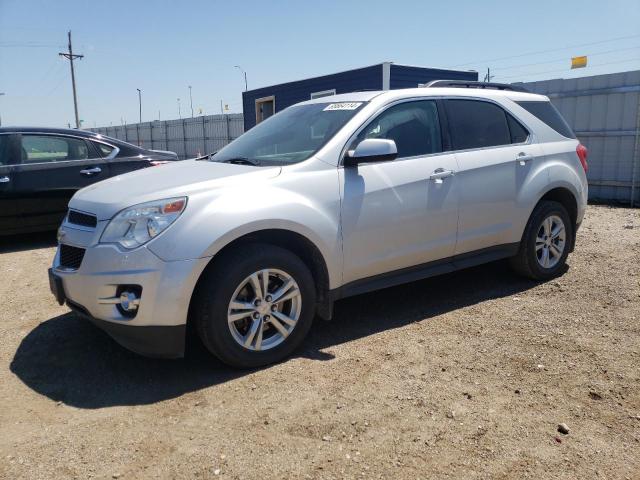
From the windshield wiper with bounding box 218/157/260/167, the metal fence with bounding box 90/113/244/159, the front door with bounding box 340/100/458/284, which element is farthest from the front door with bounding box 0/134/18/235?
the metal fence with bounding box 90/113/244/159

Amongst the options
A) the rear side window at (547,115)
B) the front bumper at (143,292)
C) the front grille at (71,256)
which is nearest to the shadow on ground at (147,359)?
the front bumper at (143,292)

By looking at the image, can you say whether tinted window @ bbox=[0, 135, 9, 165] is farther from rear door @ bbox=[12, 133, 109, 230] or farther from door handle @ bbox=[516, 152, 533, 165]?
door handle @ bbox=[516, 152, 533, 165]

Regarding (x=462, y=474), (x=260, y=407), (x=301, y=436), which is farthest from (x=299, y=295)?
(x=462, y=474)

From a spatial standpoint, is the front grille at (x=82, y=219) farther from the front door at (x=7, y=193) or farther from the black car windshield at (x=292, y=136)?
the front door at (x=7, y=193)

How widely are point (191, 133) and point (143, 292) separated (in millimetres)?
27727

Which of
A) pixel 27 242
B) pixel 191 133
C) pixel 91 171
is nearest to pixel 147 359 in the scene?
pixel 91 171

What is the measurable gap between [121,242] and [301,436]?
1492 millimetres

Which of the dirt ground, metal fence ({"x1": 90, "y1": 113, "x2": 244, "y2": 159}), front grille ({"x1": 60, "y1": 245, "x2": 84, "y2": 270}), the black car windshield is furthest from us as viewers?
metal fence ({"x1": 90, "y1": 113, "x2": 244, "y2": 159})

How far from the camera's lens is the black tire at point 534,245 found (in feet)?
16.1

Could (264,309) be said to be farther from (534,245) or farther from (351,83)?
(351,83)

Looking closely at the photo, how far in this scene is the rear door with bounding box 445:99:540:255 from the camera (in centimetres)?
438

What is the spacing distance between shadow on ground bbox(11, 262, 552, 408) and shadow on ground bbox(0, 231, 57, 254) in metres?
3.22

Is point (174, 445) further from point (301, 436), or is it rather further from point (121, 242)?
point (121, 242)

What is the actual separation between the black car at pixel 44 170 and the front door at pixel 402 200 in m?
4.67
